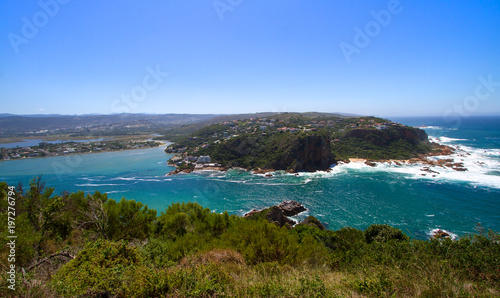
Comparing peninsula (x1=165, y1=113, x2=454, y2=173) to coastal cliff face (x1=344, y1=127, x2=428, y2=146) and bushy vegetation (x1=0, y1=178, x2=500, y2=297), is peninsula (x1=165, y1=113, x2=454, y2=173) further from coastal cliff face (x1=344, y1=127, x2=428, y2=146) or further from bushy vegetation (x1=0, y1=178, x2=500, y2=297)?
bushy vegetation (x1=0, y1=178, x2=500, y2=297)

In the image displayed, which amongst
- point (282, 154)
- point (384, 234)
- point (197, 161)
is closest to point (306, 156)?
point (282, 154)

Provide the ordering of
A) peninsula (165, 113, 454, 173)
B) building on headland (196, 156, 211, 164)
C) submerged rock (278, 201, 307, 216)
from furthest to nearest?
1. building on headland (196, 156, 211, 164)
2. peninsula (165, 113, 454, 173)
3. submerged rock (278, 201, 307, 216)

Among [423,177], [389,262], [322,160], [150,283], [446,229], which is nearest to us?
[150,283]

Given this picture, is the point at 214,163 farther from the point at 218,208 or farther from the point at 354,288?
the point at 354,288

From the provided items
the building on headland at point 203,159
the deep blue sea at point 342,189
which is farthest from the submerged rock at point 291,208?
the building on headland at point 203,159

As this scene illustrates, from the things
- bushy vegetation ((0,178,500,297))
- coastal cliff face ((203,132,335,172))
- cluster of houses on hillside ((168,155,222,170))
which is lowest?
cluster of houses on hillside ((168,155,222,170))

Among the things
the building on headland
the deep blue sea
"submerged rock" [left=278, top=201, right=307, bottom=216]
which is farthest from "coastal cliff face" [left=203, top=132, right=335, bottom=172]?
"submerged rock" [left=278, top=201, right=307, bottom=216]

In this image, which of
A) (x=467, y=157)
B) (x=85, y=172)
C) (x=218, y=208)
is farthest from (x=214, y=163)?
(x=467, y=157)
